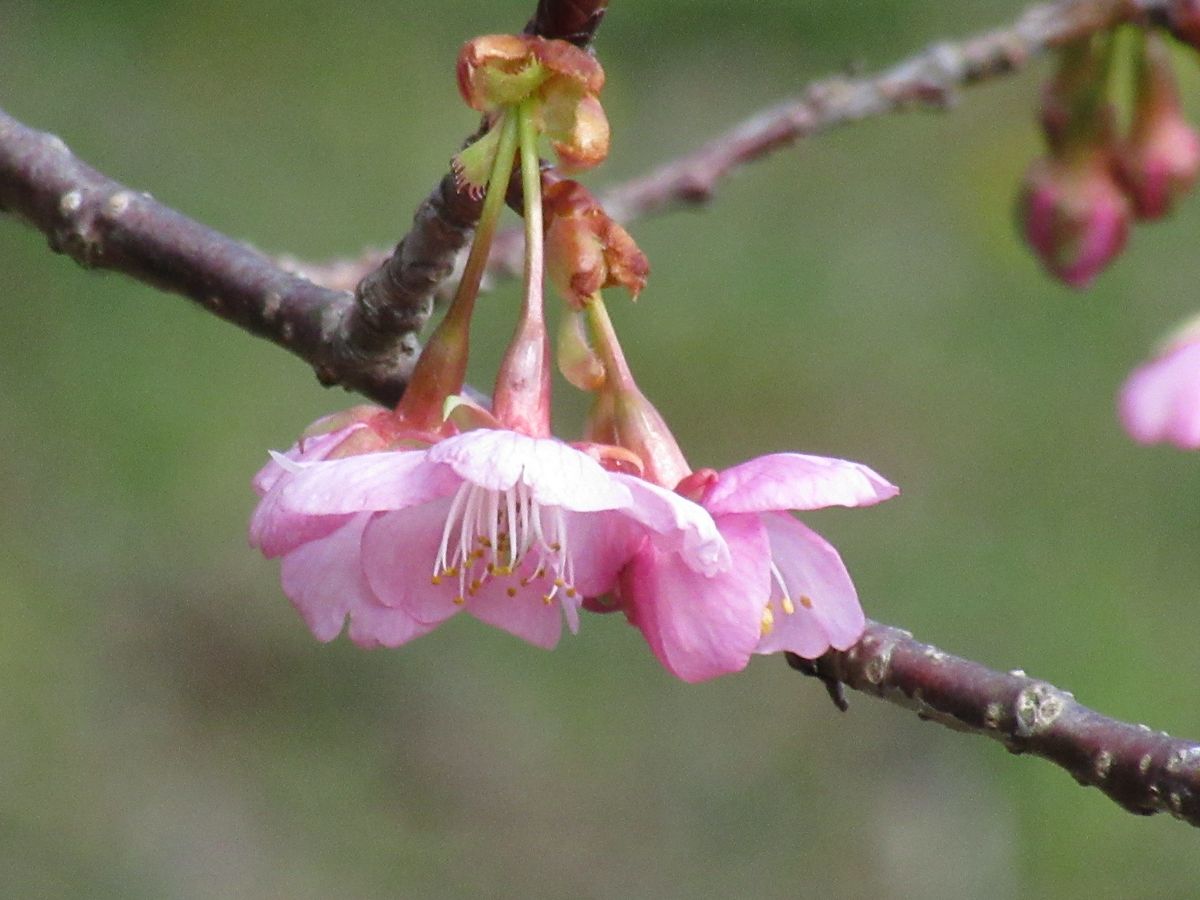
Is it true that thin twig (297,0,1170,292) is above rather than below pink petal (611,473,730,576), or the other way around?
above

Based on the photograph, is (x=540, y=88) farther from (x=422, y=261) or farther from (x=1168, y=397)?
(x=1168, y=397)

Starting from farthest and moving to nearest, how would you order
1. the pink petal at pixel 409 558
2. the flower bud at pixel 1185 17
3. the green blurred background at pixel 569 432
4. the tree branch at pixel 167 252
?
the green blurred background at pixel 569 432
the flower bud at pixel 1185 17
the tree branch at pixel 167 252
the pink petal at pixel 409 558

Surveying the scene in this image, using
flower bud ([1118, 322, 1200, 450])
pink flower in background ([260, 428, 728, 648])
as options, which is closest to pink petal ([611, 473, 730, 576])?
pink flower in background ([260, 428, 728, 648])

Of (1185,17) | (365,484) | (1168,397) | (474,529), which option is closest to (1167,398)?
(1168,397)

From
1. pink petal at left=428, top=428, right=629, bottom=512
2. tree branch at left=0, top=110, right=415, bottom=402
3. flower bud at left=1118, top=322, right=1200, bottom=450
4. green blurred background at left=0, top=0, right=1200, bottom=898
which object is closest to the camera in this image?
pink petal at left=428, top=428, right=629, bottom=512

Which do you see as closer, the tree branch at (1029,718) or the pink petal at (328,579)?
the tree branch at (1029,718)

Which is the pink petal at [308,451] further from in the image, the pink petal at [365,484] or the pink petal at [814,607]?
the pink petal at [814,607]

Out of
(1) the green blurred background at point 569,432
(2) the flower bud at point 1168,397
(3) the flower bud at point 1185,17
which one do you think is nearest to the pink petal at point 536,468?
(2) the flower bud at point 1168,397

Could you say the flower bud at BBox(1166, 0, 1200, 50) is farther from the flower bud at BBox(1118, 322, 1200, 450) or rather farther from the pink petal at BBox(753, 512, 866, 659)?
the pink petal at BBox(753, 512, 866, 659)
